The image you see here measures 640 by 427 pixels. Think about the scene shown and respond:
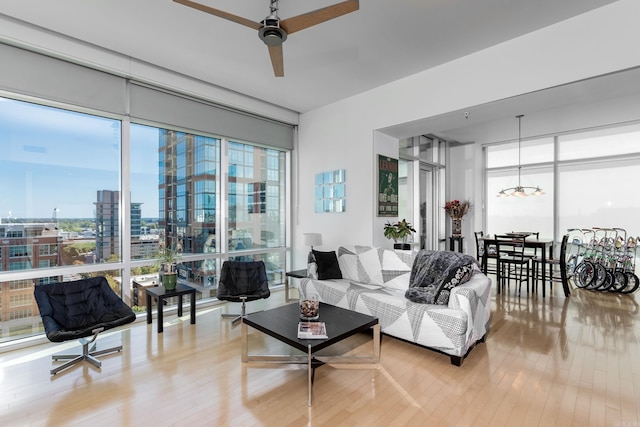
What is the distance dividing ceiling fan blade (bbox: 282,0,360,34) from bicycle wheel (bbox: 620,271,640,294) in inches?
247

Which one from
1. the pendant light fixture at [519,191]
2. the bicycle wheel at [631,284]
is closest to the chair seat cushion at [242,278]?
the pendant light fixture at [519,191]

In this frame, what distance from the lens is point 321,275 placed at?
13.8ft

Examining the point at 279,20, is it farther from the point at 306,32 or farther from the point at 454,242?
the point at 454,242

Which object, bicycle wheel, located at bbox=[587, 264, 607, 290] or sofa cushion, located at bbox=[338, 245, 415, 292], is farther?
bicycle wheel, located at bbox=[587, 264, 607, 290]

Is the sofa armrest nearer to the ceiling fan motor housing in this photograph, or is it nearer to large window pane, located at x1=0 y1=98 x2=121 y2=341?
the ceiling fan motor housing

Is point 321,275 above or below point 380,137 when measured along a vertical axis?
below

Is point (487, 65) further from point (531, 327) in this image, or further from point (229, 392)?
point (229, 392)

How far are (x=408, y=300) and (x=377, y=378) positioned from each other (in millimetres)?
904

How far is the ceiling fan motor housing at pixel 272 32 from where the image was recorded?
223 centimetres

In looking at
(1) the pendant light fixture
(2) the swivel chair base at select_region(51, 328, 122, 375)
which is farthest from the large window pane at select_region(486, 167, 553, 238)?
(2) the swivel chair base at select_region(51, 328, 122, 375)

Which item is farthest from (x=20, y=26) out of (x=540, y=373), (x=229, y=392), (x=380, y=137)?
(x=540, y=373)

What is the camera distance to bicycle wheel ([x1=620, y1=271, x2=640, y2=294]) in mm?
5184

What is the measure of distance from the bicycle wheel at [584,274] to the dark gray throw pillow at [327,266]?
178 inches

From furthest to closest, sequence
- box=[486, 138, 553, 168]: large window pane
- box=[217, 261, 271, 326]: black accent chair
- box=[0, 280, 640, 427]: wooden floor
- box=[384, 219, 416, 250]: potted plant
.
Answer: box=[486, 138, 553, 168]: large window pane → box=[384, 219, 416, 250]: potted plant → box=[217, 261, 271, 326]: black accent chair → box=[0, 280, 640, 427]: wooden floor
